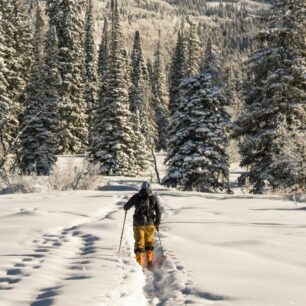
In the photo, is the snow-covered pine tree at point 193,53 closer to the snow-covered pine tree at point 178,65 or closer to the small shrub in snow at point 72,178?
the snow-covered pine tree at point 178,65

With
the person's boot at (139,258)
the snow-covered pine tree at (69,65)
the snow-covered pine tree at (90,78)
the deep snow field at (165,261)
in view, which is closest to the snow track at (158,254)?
the deep snow field at (165,261)

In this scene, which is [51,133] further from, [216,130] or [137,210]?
[137,210]

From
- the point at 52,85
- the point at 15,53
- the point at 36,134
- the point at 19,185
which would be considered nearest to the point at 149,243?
the point at 19,185

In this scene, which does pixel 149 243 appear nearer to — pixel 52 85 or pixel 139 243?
pixel 139 243

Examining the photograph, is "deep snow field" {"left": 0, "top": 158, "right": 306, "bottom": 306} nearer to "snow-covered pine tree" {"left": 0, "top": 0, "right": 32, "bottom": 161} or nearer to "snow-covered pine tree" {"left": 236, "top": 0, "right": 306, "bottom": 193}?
"snow-covered pine tree" {"left": 236, "top": 0, "right": 306, "bottom": 193}

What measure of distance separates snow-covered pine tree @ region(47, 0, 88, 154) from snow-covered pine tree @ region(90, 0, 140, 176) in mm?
3853

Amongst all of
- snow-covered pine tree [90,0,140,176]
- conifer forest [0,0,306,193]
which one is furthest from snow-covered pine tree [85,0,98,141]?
snow-covered pine tree [90,0,140,176]

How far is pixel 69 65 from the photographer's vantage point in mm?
45438

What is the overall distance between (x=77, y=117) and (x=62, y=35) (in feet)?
25.0

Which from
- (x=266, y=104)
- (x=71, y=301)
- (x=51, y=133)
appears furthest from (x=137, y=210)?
(x=51, y=133)

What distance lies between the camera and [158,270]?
8172mm

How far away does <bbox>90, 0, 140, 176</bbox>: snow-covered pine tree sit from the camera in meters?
39.1

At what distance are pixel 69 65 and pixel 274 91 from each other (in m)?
26.8

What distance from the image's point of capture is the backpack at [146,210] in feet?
31.8
